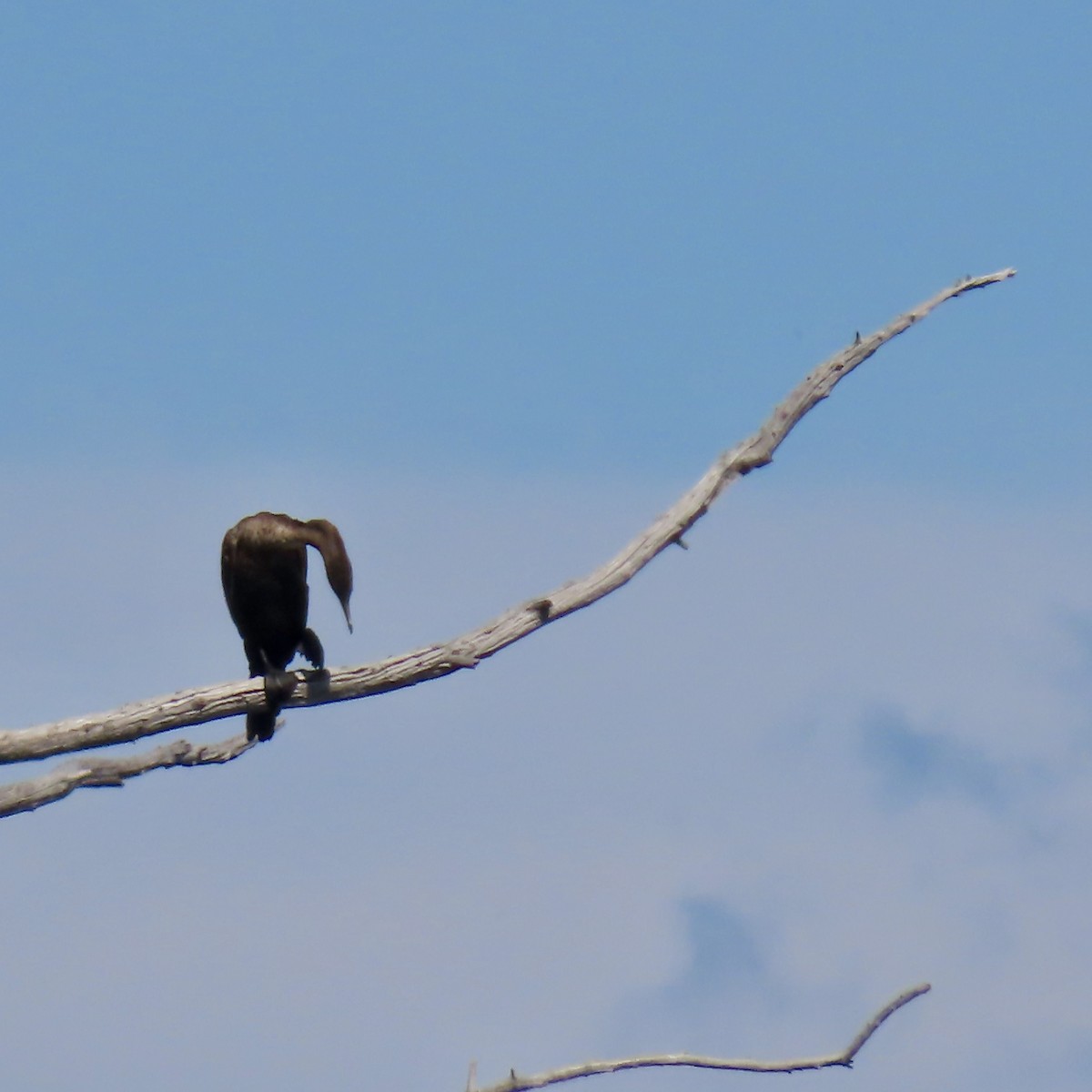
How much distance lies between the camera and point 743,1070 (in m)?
7.64

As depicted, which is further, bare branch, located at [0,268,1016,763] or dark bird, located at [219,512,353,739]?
dark bird, located at [219,512,353,739]

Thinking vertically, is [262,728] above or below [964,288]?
below

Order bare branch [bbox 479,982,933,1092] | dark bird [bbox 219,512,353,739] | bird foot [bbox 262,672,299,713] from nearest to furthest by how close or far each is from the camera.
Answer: bare branch [bbox 479,982,933,1092] → bird foot [bbox 262,672,299,713] → dark bird [bbox 219,512,353,739]

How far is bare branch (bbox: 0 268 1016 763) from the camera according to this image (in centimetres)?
811

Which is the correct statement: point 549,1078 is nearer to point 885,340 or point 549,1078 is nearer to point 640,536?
point 640,536

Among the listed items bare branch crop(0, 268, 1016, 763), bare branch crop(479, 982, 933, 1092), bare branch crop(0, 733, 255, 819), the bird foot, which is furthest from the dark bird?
bare branch crop(479, 982, 933, 1092)

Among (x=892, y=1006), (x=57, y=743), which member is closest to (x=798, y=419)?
(x=892, y=1006)

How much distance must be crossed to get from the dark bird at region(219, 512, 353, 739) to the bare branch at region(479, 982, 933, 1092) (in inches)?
108

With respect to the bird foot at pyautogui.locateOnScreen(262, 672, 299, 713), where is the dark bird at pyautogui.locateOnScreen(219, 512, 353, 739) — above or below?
above

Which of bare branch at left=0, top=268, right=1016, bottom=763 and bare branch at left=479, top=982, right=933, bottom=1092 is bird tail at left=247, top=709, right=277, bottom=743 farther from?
bare branch at left=479, top=982, right=933, bottom=1092

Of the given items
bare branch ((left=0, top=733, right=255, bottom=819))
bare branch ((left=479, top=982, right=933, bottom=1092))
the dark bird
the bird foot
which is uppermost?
the dark bird

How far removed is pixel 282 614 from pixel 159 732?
5.49 feet

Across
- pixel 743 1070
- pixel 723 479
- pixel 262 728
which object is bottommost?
pixel 743 1070

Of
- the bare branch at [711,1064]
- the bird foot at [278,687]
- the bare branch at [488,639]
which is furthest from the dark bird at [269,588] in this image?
the bare branch at [711,1064]
